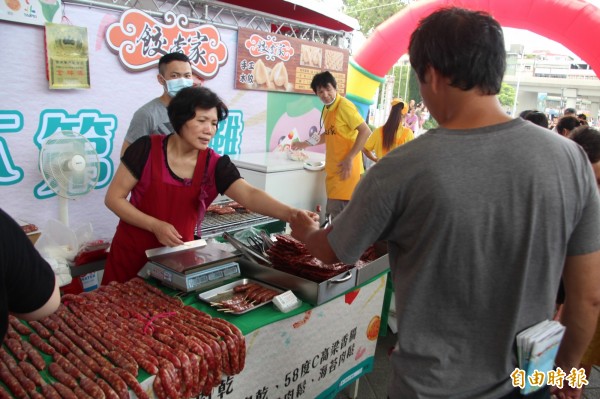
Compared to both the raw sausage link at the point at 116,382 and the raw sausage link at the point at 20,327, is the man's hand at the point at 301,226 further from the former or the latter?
the raw sausage link at the point at 20,327

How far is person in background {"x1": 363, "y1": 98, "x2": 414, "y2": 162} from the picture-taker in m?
5.38

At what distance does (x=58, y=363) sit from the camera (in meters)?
1.58

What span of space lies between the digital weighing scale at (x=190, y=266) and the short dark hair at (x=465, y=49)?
1.51m

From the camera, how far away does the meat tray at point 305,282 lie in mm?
2307

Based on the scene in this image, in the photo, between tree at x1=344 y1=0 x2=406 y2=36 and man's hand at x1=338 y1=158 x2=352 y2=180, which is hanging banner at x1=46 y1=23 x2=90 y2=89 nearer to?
man's hand at x1=338 y1=158 x2=352 y2=180

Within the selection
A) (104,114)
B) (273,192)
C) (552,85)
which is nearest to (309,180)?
(273,192)

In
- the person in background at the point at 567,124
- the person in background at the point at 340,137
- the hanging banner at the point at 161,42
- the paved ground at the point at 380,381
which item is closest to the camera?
the paved ground at the point at 380,381

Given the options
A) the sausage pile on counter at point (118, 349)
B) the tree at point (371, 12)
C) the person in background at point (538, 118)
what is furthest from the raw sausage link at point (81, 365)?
the tree at point (371, 12)

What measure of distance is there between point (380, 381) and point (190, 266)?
204cm

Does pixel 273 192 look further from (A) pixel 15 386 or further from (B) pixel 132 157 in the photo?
(A) pixel 15 386

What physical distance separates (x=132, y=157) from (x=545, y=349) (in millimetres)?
2106

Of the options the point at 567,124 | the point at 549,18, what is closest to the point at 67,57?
the point at 567,124

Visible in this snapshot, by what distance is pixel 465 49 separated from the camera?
1158mm

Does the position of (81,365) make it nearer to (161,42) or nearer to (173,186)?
(173,186)
